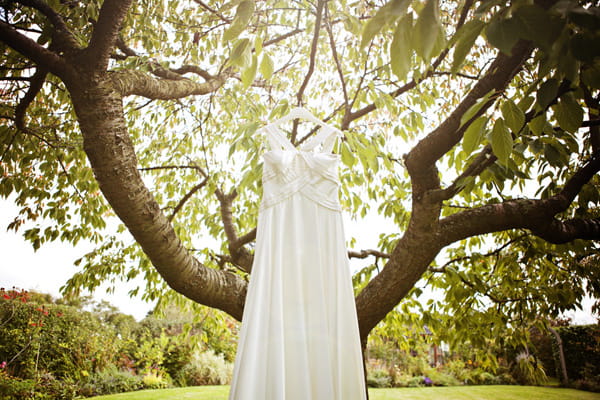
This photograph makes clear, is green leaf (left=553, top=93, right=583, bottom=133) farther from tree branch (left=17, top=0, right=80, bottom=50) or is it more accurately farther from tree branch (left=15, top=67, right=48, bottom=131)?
tree branch (left=15, top=67, right=48, bottom=131)

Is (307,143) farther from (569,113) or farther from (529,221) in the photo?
(529,221)

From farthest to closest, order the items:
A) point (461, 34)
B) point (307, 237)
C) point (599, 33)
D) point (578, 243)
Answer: point (578, 243)
point (307, 237)
point (461, 34)
point (599, 33)

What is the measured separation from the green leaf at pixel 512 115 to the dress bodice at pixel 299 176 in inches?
32.5

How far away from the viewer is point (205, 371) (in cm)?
768

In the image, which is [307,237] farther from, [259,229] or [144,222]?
[144,222]

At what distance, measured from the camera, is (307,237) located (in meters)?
1.54

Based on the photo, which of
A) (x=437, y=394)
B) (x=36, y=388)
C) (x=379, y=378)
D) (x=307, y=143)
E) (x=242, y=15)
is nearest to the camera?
(x=242, y=15)

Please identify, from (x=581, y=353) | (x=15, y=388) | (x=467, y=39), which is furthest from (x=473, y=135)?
(x=581, y=353)

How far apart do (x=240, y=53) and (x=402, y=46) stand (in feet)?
1.55

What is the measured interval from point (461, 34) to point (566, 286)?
348 centimetres

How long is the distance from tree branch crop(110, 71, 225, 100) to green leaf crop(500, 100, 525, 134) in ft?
5.78

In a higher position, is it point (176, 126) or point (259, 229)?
point (176, 126)

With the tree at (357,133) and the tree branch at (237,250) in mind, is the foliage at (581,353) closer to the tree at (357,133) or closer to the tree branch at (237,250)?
the tree at (357,133)

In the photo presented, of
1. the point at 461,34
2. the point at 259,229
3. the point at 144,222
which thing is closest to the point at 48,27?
the point at 144,222
